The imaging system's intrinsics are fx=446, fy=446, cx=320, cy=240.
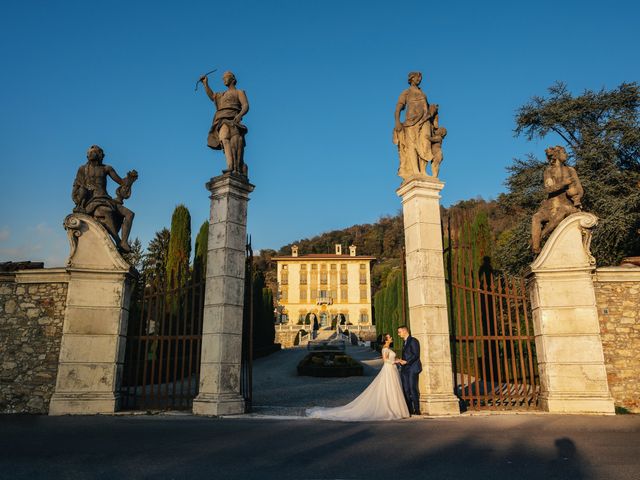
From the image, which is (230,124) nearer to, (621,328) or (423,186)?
(423,186)

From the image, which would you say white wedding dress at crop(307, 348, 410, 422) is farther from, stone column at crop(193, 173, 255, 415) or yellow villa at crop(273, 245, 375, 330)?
yellow villa at crop(273, 245, 375, 330)

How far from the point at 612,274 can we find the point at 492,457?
581 centimetres

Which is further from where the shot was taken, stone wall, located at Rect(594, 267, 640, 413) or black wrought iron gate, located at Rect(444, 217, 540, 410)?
stone wall, located at Rect(594, 267, 640, 413)

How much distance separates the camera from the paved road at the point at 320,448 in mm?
4383

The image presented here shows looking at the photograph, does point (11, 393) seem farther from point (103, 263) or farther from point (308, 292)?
point (308, 292)

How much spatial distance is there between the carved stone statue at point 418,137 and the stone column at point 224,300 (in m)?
3.32

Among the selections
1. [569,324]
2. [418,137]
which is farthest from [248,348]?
[569,324]

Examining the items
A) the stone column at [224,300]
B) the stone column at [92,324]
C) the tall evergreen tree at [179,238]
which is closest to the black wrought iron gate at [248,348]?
the stone column at [224,300]

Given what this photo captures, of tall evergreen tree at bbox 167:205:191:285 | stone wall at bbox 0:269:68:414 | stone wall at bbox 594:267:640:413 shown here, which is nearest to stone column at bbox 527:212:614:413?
stone wall at bbox 594:267:640:413

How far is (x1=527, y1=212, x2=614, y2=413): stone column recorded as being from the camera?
8.16 metres

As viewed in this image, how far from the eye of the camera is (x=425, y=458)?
16.1 ft

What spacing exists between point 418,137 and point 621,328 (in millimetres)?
5505

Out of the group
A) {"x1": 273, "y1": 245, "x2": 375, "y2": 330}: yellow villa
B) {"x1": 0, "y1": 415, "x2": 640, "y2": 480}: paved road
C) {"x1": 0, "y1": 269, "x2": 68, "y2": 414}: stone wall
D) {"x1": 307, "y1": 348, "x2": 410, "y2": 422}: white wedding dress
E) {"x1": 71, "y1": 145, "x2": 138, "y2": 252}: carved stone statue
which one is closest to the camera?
{"x1": 0, "y1": 415, "x2": 640, "y2": 480}: paved road

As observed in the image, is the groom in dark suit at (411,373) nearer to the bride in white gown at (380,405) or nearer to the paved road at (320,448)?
the bride in white gown at (380,405)
